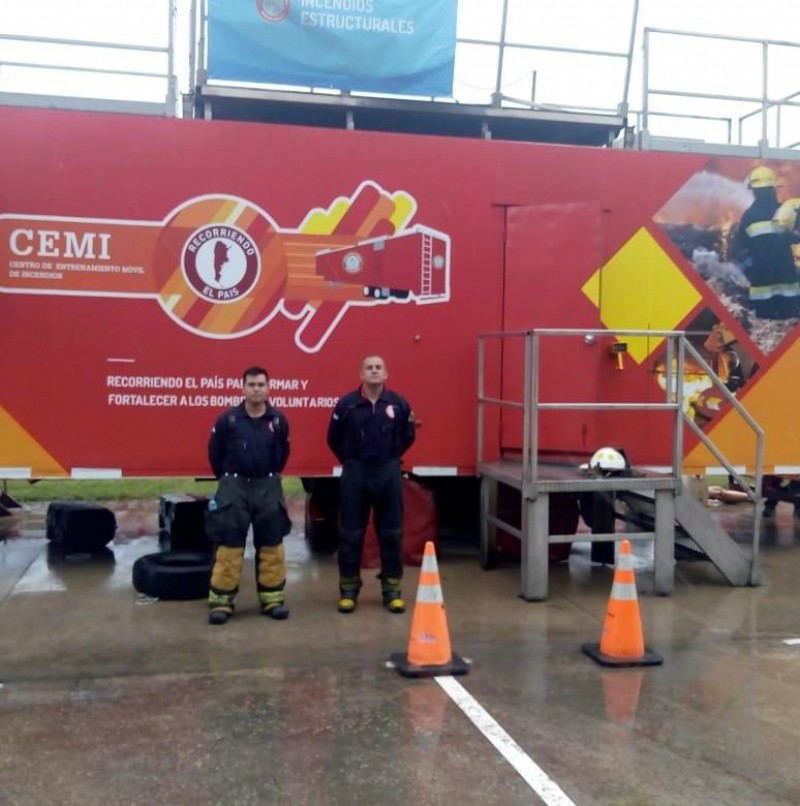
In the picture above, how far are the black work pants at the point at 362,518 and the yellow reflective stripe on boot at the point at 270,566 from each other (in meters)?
0.44

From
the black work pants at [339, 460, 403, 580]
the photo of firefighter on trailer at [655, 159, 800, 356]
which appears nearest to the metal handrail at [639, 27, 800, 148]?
the photo of firefighter on trailer at [655, 159, 800, 356]

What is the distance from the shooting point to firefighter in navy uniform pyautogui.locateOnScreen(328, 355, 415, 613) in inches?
258

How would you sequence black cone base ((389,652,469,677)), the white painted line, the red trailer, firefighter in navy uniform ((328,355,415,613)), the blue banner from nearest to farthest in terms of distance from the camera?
the white painted line, black cone base ((389,652,469,677)), firefighter in navy uniform ((328,355,415,613)), the red trailer, the blue banner

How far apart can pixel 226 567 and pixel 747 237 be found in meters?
5.38

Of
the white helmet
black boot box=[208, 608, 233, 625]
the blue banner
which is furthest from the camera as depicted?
the blue banner

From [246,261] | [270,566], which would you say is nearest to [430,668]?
[270,566]

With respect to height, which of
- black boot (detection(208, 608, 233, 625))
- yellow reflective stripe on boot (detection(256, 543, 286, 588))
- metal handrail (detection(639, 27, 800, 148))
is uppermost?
metal handrail (detection(639, 27, 800, 148))

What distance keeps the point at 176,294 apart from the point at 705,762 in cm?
519

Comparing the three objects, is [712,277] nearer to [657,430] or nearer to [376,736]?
[657,430]

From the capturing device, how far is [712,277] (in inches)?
325

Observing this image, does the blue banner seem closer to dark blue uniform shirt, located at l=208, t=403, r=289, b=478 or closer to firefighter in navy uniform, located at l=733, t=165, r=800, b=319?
firefighter in navy uniform, located at l=733, t=165, r=800, b=319

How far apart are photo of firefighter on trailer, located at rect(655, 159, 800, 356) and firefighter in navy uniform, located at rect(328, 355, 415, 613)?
11.0 ft

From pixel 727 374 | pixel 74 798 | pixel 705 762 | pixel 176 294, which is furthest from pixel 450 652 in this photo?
pixel 727 374

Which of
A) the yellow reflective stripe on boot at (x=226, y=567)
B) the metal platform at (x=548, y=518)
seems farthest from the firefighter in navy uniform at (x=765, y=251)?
the yellow reflective stripe on boot at (x=226, y=567)
